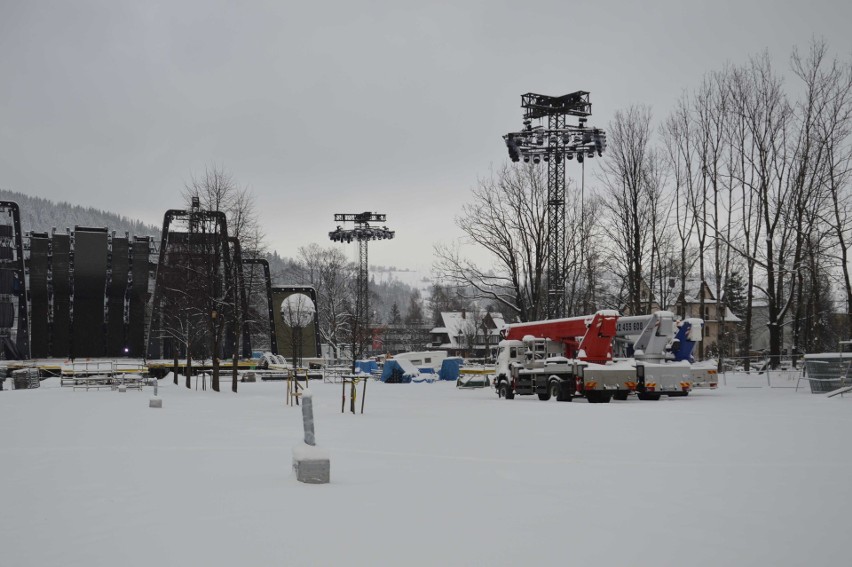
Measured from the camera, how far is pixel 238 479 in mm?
9820

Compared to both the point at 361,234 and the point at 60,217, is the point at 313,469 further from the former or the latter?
the point at 60,217

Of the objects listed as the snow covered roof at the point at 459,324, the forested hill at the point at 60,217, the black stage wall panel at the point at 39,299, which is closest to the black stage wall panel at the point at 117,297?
the black stage wall panel at the point at 39,299

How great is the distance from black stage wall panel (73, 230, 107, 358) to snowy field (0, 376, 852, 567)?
43.1m

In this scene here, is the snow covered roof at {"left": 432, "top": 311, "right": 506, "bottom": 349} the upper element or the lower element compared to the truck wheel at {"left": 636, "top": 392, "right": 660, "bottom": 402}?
upper

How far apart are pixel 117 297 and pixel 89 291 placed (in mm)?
2039

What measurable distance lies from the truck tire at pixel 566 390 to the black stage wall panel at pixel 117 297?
41.3m

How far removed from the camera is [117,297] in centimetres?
5888

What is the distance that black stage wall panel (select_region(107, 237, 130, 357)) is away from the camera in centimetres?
5822

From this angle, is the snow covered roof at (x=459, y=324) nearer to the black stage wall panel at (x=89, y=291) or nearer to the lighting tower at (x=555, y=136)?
the black stage wall panel at (x=89, y=291)

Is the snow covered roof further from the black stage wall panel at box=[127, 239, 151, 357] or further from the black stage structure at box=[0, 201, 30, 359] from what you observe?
the black stage structure at box=[0, 201, 30, 359]

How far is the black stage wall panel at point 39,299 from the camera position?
55.3m

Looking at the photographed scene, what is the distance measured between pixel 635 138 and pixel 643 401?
2004 cm

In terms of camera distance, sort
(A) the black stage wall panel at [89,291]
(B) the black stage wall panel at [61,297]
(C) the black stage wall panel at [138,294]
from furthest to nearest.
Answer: (C) the black stage wall panel at [138,294], (A) the black stage wall panel at [89,291], (B) the black stage wall panel at [61,297]

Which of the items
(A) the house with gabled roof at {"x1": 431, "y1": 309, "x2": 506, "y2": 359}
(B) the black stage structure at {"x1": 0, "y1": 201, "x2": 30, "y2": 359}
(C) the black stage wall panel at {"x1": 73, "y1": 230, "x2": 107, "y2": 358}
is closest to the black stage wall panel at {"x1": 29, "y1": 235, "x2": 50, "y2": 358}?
(B) the black stage structure at {"x1": 0, "y1": 201, "x2": 30, "y2": 359}
